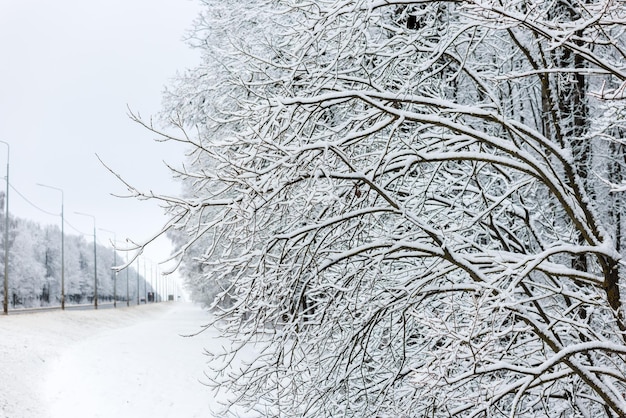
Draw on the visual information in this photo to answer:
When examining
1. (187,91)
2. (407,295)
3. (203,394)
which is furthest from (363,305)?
(203,394)

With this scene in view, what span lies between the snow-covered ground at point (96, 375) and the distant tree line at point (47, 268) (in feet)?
135

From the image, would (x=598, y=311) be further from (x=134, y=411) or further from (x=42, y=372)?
(x=42, y=372)

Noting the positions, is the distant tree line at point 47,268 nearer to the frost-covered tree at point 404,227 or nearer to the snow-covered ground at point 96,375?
the snow-covered ground at point 96,375

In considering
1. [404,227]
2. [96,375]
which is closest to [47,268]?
[96,375]

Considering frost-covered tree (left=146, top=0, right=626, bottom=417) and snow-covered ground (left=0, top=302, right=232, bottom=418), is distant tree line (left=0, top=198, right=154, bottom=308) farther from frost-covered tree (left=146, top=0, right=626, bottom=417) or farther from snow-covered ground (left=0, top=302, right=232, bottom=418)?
frost-covered tree (left=146, top=0, right=626, bottom=417)

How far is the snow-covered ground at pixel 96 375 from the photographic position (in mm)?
14445

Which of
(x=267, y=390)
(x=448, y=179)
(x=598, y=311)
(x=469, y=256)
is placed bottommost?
Result: (x=267, y=390)

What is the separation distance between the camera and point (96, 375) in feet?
56.1

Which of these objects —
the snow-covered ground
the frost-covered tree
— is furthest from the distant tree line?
the frost-covered tree

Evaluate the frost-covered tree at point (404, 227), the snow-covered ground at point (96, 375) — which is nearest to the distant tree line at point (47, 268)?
the snow-covered ground at point (96, 375)

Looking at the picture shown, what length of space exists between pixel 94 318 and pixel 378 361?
30.0 m

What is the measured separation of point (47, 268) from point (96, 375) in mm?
78234

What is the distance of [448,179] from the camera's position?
629cm

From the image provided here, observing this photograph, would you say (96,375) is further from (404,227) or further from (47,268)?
(47,268)
